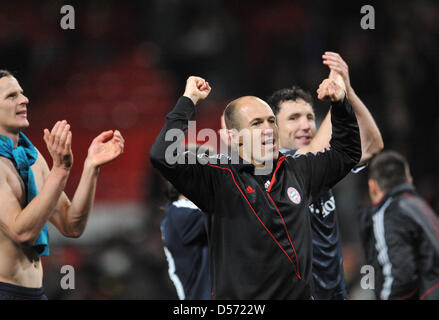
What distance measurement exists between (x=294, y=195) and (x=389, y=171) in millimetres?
2330

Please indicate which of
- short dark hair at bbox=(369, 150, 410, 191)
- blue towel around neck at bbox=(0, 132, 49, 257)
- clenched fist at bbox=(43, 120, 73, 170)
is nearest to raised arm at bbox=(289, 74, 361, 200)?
clenched fist at bbox=(43, 120, 73, 170)

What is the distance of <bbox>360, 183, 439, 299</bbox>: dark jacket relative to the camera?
487 centimetres

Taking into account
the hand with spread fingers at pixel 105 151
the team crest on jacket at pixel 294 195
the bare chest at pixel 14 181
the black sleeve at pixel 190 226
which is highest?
the hand with spread fingers at pixel 105 151

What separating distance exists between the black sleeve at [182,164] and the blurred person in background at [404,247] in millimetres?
2448

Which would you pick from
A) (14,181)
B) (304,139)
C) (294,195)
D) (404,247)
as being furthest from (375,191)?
(14,181)

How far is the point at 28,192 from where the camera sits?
11.1ft

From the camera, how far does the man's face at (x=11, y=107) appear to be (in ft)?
10.9

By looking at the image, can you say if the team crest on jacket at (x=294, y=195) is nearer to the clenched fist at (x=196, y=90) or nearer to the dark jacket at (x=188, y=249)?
the clenched fist at (x=196, y=90)

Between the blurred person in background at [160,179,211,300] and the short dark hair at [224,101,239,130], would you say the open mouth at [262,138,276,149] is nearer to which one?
the short dark hair at [224,101,239,130]

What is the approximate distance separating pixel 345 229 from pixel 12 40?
7140 millimetres

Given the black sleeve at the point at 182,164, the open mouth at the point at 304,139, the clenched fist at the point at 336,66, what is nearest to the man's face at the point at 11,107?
the black sleeve at the point at 182,164

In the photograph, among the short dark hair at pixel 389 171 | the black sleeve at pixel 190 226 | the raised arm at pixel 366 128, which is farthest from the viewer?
the short dark hair at pixel 389 171

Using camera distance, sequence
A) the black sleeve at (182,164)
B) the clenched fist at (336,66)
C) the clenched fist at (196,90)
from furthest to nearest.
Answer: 1. the clenched fist at (336,66)
2. the clenched fist at (196,90)
3. the black sleeve at (182,164)
